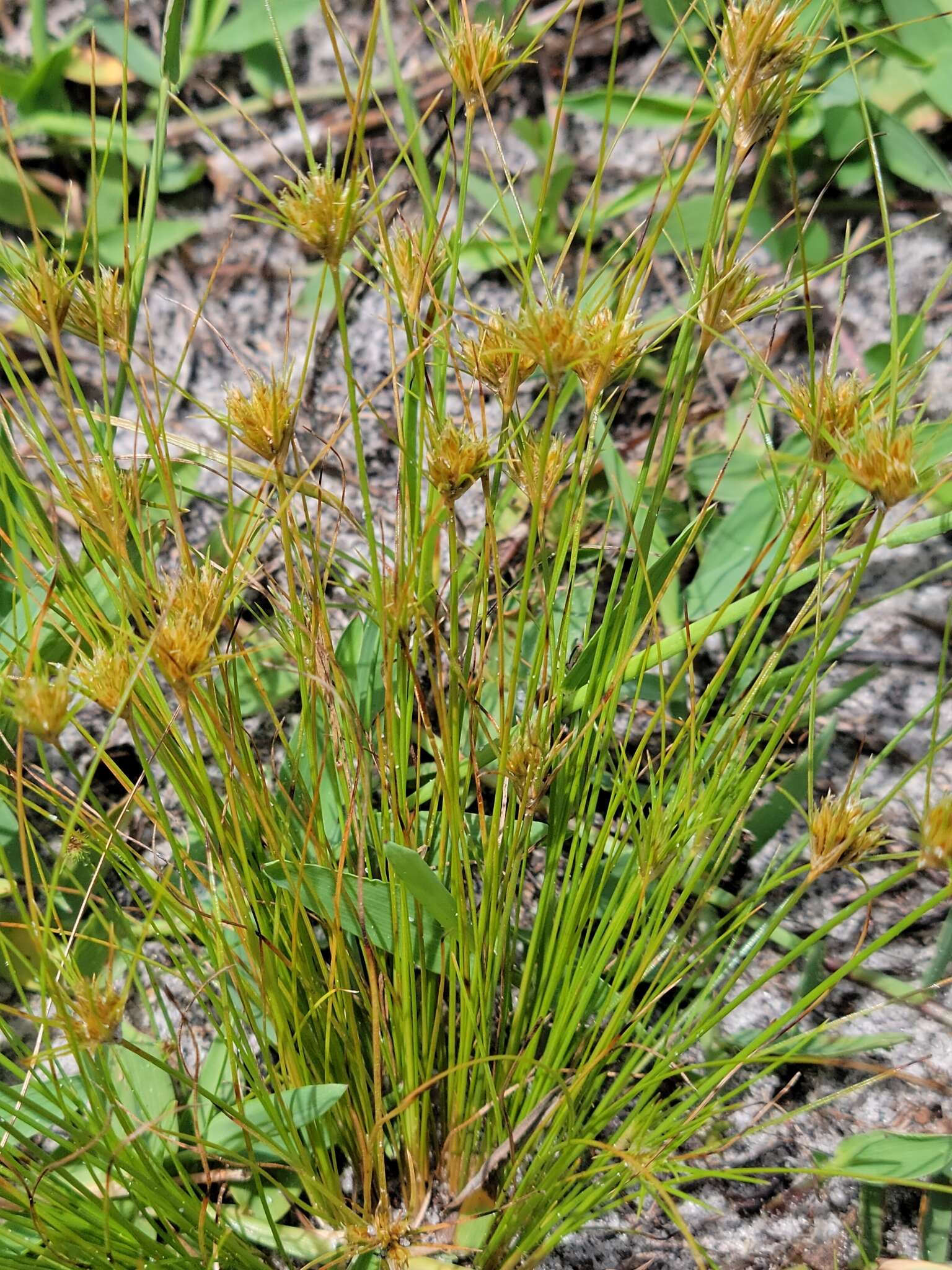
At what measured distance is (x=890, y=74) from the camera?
107cm

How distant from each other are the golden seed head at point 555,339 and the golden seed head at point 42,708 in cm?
26

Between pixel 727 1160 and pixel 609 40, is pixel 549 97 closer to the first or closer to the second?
pixel 609 40

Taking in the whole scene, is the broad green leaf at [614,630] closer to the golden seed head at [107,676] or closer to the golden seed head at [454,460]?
the golden seed head at [454,460]

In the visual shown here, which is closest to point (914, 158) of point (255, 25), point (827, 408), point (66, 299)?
point (827, 408)

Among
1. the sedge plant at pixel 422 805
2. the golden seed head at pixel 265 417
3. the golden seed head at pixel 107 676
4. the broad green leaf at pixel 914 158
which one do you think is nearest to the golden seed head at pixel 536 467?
the sedge plant at pixel 422 805

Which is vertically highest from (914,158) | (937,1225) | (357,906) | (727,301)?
(914,158)

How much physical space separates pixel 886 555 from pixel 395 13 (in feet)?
3.24

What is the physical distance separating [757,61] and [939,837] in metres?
0.37

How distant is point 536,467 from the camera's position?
57cm

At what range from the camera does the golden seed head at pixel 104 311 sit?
55 cm

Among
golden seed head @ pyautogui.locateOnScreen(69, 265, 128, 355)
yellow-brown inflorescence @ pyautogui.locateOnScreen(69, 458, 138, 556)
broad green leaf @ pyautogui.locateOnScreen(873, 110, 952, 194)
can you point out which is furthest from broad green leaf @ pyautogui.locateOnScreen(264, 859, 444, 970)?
broad green leaf @ pyautogui.locateOnScreen(873, 110, 952, 194)

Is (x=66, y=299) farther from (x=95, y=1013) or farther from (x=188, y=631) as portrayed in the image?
(x=95, y=1013)

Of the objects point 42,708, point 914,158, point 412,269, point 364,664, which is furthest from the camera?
point 914,158

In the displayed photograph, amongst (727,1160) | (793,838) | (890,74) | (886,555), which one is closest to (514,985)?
(727,1160)
